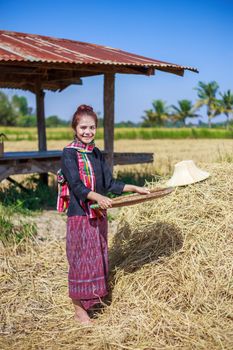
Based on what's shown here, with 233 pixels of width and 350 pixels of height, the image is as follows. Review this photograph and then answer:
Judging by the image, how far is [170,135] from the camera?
32.8 metres

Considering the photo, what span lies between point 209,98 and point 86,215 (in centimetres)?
5830

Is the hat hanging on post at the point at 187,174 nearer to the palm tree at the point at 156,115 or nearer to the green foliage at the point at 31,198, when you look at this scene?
the green foliage at the point at 31,198

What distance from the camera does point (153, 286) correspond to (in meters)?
3.70

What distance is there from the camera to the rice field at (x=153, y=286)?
325cm

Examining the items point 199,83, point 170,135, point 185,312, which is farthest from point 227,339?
point 199,83

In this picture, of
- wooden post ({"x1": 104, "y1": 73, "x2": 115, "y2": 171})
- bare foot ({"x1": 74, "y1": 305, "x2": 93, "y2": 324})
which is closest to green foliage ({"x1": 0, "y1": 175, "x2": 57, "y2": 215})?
wooden post ({"x1": 104, "y1": 73, "x2": 115, "y2": 171})

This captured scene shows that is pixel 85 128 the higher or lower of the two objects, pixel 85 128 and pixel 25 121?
the lower

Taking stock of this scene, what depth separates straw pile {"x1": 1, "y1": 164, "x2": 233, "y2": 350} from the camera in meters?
3.25

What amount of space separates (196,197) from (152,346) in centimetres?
151

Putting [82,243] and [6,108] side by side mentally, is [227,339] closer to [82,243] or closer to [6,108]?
[82,243]

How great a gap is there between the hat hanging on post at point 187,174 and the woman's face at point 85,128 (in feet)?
3.99

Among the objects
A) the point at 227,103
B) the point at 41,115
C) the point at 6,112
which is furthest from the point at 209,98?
the point at 41,115

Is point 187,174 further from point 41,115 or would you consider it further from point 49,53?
point 41,115

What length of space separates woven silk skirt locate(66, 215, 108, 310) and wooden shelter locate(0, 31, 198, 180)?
12.9 feet
